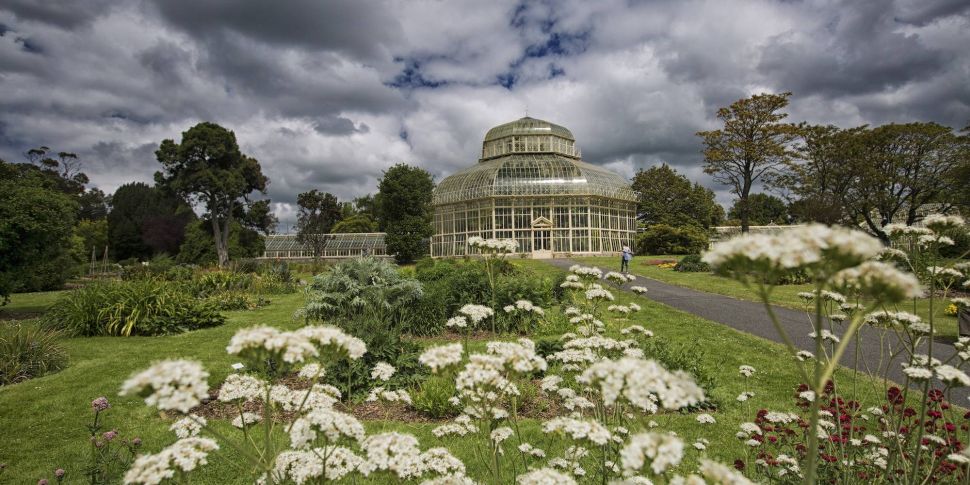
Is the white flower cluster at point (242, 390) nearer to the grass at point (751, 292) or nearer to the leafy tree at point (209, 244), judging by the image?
the grass at point (751, 292)

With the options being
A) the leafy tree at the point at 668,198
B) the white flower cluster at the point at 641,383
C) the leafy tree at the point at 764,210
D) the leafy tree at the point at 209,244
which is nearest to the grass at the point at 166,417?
the white flower cluster at the point at 641,383

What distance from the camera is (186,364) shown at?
6.15 ft

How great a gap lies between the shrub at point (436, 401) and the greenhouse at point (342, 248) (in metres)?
46.5

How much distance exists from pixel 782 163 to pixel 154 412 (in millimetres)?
37812

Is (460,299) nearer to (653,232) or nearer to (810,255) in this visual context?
(810,255)

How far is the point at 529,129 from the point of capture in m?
49.3

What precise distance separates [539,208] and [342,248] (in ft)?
81.8

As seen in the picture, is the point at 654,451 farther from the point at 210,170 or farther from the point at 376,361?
the point at 210,170

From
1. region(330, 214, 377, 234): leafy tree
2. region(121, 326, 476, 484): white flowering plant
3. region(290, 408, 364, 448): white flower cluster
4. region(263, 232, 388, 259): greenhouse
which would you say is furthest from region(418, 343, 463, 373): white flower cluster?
region(330, 214, 377, 234): leafy tree

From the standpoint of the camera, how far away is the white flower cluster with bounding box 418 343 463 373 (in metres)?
2.45

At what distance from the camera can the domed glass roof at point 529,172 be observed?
4303 cm

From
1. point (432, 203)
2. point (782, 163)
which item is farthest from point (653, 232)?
point (432, 203)

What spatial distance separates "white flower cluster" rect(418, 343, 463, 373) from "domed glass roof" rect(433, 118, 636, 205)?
133 ft

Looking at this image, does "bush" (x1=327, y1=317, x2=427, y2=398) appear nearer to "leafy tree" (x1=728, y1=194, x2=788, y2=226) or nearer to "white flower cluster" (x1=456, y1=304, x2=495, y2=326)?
"white flower cluster" (x1=456, y1=304, x2=495, y2=326)
